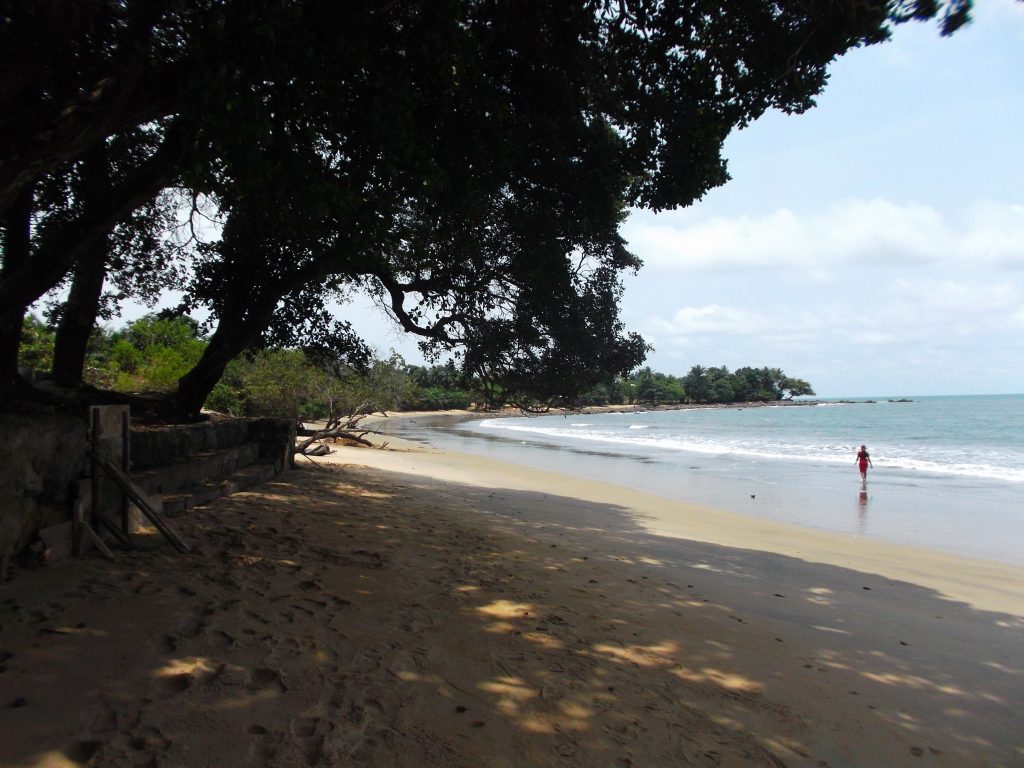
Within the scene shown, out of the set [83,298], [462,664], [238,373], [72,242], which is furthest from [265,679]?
[238,373]

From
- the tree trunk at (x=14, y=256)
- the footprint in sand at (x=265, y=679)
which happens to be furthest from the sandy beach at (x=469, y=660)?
the tree trunk at (x=14, y=256)

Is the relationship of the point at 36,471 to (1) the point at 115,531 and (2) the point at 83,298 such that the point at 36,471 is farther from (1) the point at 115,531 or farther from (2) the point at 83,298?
(2) the point at 83,298

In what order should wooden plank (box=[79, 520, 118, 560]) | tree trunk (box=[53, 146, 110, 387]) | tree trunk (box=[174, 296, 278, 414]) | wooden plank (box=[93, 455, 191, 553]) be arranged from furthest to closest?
tree trunk (box=[174, 296, 278, 414]) → tree trunk (box=[53, 146, 110, 387]) → wooden plank (box=[93, 455, 191, 553]) → wooden plank (box=[79, 520, 118, 560])

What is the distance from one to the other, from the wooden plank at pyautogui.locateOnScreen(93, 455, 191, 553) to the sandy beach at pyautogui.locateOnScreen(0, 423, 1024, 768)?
0.14m

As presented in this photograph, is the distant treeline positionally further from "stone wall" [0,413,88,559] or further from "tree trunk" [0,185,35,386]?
"stone wall" [0,413,88,559]

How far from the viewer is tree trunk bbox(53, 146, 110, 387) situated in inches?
332

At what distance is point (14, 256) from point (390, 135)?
522 centimetres

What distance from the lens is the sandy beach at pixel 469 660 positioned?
9.39ft

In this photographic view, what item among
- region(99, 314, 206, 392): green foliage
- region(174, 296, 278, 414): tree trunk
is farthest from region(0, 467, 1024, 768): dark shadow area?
region(99, 314, 206, 392): green foliage

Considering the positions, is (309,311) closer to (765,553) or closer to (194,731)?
(765,553)

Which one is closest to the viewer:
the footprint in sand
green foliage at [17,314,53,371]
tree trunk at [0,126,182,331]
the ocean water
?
the footprint in sand

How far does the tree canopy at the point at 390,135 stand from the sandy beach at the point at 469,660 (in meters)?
2.94

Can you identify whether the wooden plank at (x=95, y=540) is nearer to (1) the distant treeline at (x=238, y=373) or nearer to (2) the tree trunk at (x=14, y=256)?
(2) the tree trunk at (x=14, y=256)

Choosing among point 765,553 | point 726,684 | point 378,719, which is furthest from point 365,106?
point 765,553
